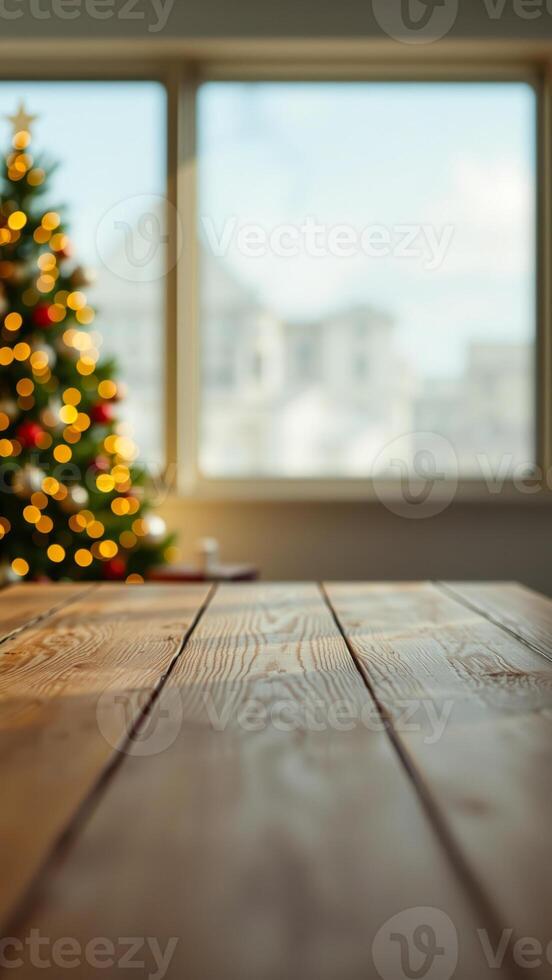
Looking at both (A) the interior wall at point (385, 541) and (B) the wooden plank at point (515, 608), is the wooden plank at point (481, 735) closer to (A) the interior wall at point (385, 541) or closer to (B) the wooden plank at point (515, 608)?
(B) the wooden plank at point (515, 608)

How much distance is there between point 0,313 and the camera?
10.8ft

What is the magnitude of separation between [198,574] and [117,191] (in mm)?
1743

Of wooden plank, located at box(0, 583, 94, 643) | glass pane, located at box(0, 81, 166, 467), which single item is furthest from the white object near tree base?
wooden plank, located at box(0, 583, 94, 643)

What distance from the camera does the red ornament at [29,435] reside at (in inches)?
126

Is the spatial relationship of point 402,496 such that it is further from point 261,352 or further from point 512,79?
point 512,79

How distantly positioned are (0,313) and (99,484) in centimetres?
67

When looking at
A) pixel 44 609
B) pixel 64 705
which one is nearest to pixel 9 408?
pixel 44 609

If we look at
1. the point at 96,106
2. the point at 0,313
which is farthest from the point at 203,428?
the point at 96,106
